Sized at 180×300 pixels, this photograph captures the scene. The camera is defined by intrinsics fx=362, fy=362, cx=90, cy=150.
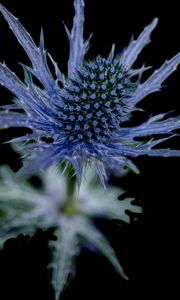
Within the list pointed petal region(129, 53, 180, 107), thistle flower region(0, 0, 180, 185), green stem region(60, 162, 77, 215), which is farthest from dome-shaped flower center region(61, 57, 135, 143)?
green stem region(60, 162, 77, 215)

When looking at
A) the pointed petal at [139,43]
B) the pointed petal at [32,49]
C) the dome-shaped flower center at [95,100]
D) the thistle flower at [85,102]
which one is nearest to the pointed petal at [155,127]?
the thistle flower at [85,102]

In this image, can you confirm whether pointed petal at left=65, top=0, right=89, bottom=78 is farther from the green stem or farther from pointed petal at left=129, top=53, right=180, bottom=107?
the green stem

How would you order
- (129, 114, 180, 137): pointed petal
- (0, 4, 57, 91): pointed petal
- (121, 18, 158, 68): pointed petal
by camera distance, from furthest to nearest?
(121, 18, 158, 68): pointed petal
(129, 114, 180, 137): pointed petal
(0, 4, 57, 91): pointed petal

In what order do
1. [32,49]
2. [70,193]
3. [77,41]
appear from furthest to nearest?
[70,193]
[77,41]
[32,49]

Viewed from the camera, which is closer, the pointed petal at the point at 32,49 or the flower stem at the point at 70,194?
the pointed petal at the point at 32,49

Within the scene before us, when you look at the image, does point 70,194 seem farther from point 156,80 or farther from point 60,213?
point 156,80

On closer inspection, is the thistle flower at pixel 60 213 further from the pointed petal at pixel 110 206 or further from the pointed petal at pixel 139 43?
the pointed petal at pixel 139 43

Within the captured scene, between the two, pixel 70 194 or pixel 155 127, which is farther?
pixel 70 194

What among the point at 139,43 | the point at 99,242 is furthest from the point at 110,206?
the point at 139,43
